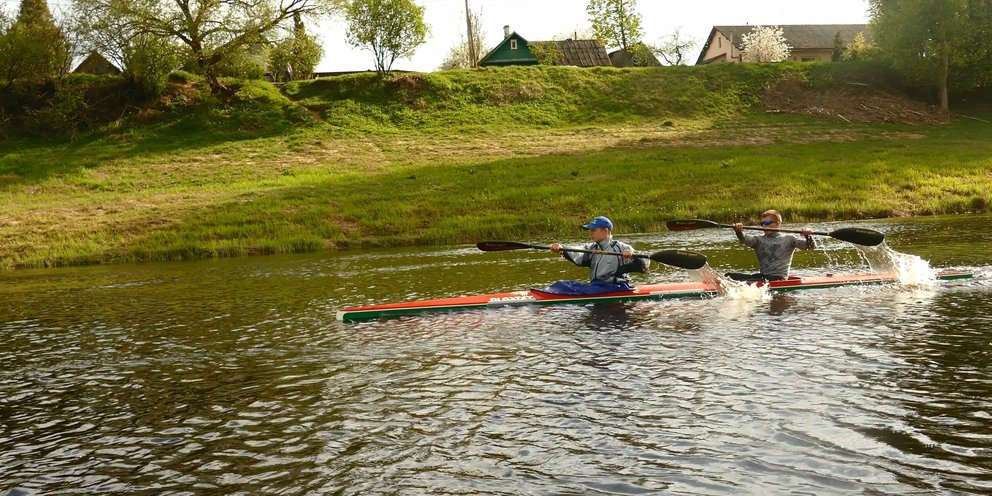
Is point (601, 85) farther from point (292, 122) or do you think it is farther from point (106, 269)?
point (106, 269)

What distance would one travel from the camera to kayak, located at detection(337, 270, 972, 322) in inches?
574

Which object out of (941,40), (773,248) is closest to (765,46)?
(941,40)

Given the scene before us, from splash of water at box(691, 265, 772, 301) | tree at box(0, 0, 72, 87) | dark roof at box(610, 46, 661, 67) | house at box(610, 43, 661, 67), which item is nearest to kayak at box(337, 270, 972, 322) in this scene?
splash of water at box(691, 265, 772, 301)

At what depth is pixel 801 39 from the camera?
303 ft

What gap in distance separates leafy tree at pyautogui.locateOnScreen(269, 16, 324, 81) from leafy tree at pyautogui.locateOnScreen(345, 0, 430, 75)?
326cm

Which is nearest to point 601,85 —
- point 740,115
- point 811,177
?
point 740,115

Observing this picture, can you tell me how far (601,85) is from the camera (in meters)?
60.4

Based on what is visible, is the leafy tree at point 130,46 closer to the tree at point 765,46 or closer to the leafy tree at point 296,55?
the leafy tree at point 296,55

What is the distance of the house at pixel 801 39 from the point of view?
91562 mm

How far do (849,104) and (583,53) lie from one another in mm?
33190

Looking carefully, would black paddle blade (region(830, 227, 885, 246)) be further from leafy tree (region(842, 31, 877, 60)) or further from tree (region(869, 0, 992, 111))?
leafy tree (region(842, 31, 877, 60))

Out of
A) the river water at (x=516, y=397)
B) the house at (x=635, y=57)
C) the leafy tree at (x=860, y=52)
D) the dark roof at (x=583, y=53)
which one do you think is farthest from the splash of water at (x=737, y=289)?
the house at (x=635, y=57)

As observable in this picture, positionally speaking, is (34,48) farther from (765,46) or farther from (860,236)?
(765,46)

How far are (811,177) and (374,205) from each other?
1866cm
